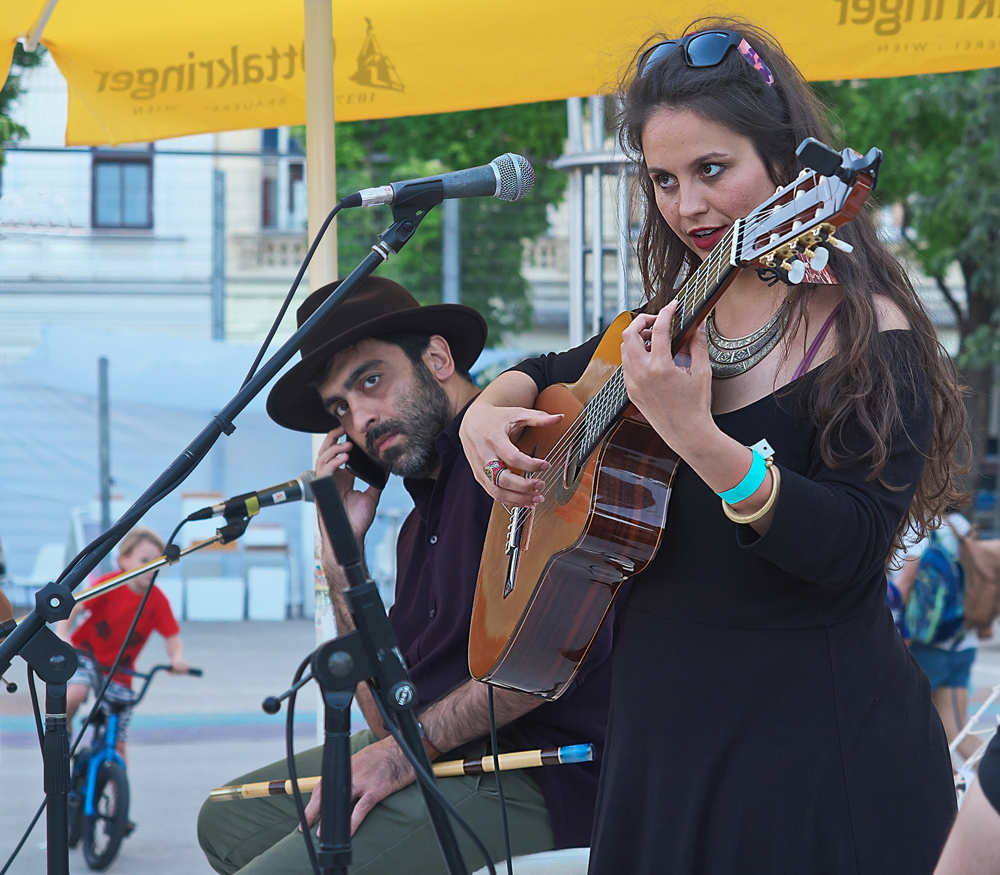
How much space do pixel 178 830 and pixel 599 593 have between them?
4045mm

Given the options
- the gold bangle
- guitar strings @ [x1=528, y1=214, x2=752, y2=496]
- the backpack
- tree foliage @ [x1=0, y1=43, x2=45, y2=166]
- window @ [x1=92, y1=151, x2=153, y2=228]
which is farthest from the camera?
window @ [x1=92, y1=151, x2=153, y2=228]

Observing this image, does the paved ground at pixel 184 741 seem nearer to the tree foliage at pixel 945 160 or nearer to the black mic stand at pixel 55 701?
the black mic stand at pixel 55 701

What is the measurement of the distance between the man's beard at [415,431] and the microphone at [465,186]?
0.71 metres

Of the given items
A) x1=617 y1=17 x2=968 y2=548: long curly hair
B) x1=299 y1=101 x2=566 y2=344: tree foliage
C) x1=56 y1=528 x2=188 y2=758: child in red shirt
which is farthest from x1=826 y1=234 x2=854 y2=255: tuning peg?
x1=299 y1=101 x2=566 y2=344: tree foliage

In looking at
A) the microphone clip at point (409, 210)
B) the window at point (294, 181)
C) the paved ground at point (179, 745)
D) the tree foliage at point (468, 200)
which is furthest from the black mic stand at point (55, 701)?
the window at point (294, 181)

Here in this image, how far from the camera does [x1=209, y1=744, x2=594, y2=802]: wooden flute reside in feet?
6.40

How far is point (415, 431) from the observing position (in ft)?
8.56

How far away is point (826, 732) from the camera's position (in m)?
1.45

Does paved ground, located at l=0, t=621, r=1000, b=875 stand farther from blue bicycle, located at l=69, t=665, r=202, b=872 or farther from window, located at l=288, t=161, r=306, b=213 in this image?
window, located at l=288, t=161, r=306, b=213

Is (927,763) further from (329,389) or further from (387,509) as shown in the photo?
(387,509)

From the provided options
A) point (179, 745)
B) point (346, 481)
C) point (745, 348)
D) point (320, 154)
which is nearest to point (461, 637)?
point (346, 481)

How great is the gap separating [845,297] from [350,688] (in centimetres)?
84

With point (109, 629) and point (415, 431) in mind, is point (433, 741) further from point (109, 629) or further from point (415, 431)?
point (109, 629)

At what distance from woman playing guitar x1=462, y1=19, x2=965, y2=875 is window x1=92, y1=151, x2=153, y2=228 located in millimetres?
12559
